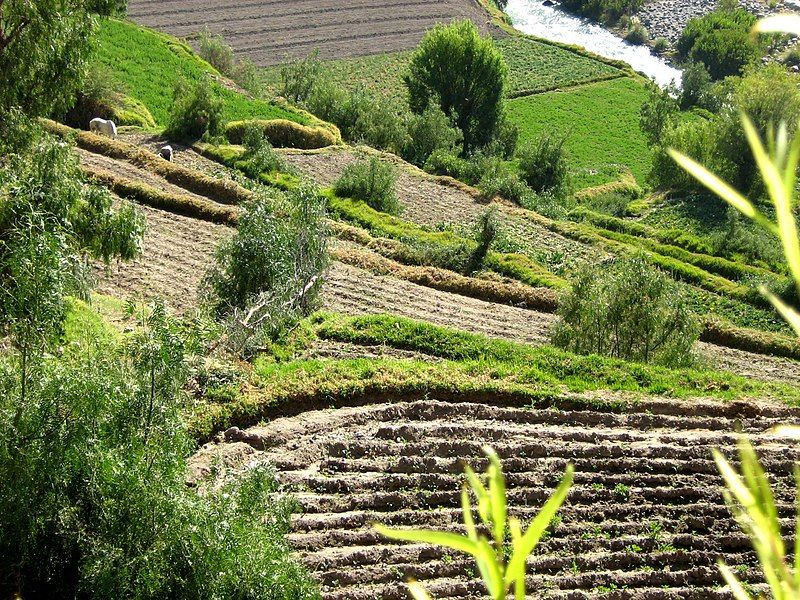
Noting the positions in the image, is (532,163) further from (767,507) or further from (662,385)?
(767,507)

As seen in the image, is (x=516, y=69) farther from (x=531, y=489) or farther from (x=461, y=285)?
(x=531, y=489)

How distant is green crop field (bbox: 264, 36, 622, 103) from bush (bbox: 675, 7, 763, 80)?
845 cm

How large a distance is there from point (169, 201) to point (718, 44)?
5673 cm

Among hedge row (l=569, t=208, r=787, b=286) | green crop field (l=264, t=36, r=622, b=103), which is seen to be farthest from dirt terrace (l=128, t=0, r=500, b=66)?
hedge row (l=569, t=208, r=787, b=286)

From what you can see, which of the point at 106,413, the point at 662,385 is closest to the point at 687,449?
the point at 662,385

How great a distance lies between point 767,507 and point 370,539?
12.9 m

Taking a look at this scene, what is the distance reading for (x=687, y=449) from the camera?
16609 millimetres

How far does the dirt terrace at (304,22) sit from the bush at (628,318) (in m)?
44.3

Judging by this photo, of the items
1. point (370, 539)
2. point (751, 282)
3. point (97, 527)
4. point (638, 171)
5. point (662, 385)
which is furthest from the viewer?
point (638, 171)

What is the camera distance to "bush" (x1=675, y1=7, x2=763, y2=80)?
7150cm

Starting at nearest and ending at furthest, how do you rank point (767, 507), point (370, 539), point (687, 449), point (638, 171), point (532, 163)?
point (767, 507) → point (370, 539) → point (687, 449) → point (532, 163) → point (638, 171)

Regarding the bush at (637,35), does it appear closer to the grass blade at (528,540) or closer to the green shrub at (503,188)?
the green shrub at (503,188)

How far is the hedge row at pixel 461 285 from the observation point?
2709cm

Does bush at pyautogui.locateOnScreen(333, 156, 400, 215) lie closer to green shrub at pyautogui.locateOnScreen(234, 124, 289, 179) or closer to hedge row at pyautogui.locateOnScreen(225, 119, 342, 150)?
green shrub at pyautogui.locateOnScreen(234, 124, 289, 179)
